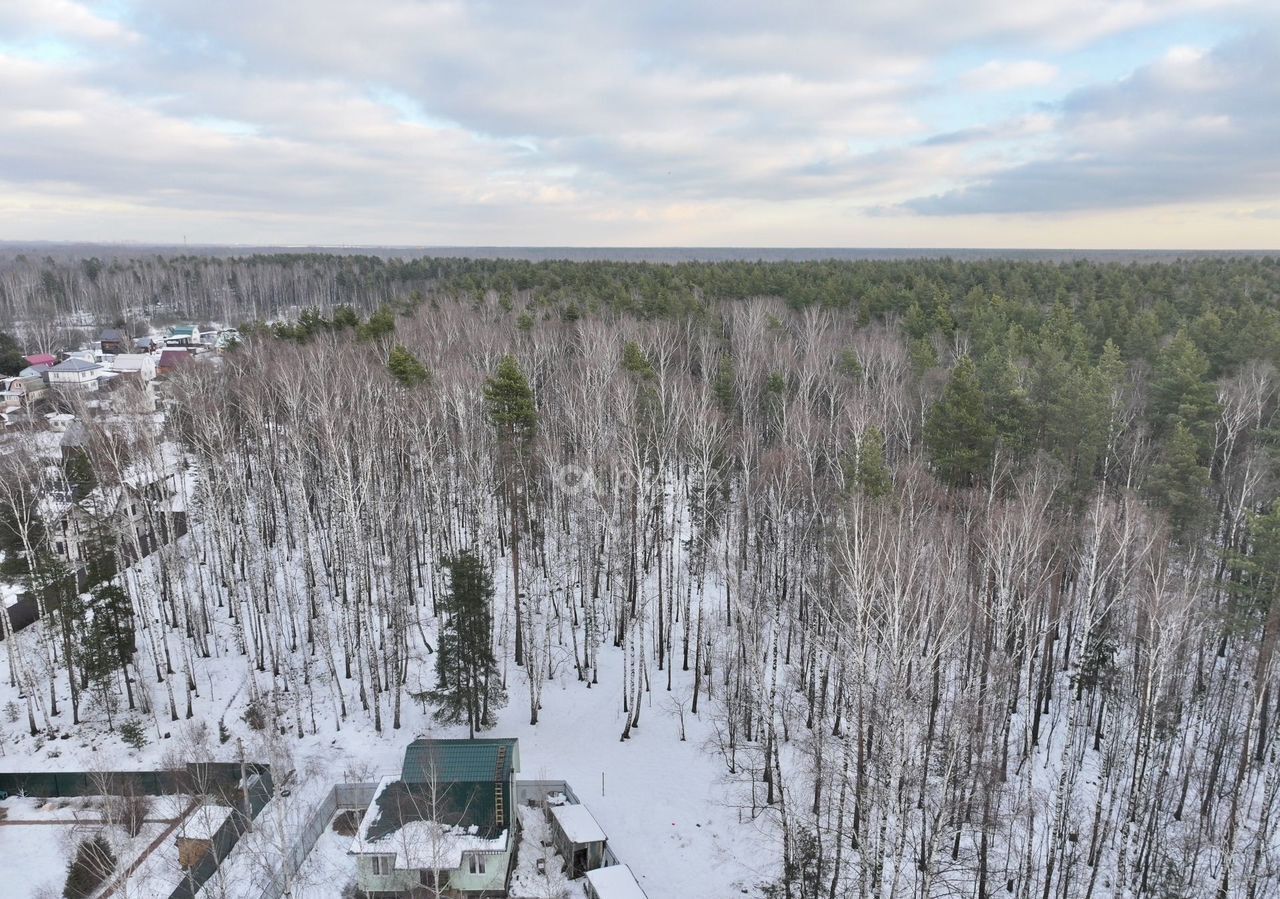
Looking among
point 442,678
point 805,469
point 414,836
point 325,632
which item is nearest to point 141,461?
point 325,632

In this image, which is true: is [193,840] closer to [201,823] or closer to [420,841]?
[201,823]

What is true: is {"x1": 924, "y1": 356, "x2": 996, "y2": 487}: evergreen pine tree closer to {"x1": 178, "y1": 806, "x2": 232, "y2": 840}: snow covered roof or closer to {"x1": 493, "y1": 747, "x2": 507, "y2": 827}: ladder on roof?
{"x1": 493, "y1": 747, "x2": 507, "y2": 827}: ladder on roof

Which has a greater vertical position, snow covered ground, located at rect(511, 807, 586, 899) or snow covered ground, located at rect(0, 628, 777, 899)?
snow covered ground, located at rect(0, 628, 777, 899)

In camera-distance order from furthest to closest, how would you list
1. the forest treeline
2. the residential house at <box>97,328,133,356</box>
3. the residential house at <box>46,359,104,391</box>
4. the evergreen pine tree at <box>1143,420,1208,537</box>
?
Result: the residential house at <box>97,328,133,356</box> → the residential house at <box>46,359,104,391</box> → the evergreen pine tree at <box>1143,420,1208,537</box> → the forest treeline

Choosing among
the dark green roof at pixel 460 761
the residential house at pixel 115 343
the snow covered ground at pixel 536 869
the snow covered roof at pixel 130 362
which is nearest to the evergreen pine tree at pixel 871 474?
the dark green roof at pixel 460 761

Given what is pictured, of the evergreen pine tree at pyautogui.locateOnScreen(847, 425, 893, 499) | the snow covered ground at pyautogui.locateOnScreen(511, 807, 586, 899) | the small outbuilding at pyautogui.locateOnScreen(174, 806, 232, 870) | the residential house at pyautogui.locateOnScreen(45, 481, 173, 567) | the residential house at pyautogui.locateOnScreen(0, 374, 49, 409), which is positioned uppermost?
the evergreen pine tree at pyautogui.locateOnScreen(847, 425, 893, 499)

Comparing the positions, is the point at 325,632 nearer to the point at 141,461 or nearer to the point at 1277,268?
the point at 141,461

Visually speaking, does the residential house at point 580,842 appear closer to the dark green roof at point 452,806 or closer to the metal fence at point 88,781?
the dark green roof at point 452,806

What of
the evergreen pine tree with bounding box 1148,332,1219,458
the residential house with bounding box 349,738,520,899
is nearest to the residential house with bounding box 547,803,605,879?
the residential house with bounding box 349,738,520,899
